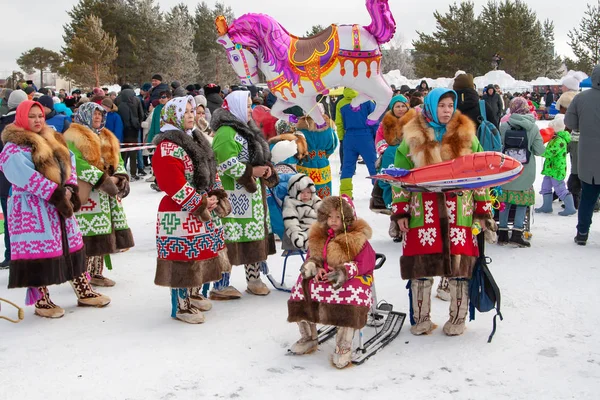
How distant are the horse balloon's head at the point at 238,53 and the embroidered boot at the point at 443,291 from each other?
321cm

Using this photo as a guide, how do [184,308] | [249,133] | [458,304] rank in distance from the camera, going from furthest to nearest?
[249,133] < [184,308] < [458,304]

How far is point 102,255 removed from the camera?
582 cm

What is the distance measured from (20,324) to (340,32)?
4.25 metres

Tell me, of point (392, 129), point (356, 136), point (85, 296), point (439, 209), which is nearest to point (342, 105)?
point (356, 136)

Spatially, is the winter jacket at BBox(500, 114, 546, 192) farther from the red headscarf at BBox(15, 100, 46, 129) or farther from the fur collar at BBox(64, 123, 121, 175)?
the red headscarf at BBox(15, 100, 46, 129)

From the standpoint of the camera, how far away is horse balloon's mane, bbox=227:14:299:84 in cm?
670

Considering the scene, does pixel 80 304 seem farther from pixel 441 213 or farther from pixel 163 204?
pixel 441 213

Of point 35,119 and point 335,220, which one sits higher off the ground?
point 35,119

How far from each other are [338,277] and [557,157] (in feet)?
20.2

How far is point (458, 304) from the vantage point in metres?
4.45

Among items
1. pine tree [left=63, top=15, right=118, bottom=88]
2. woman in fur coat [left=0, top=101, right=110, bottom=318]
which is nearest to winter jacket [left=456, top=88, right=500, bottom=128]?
woman in fur coat [left=0, top=101, right=110, bottom=318]

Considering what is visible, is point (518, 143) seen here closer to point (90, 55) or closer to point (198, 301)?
point (198, 301)

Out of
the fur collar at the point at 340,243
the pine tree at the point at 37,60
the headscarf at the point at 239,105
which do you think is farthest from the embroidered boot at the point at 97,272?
the pine tree at the point at 37,60

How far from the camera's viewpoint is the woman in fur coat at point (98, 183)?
542 centimetres
